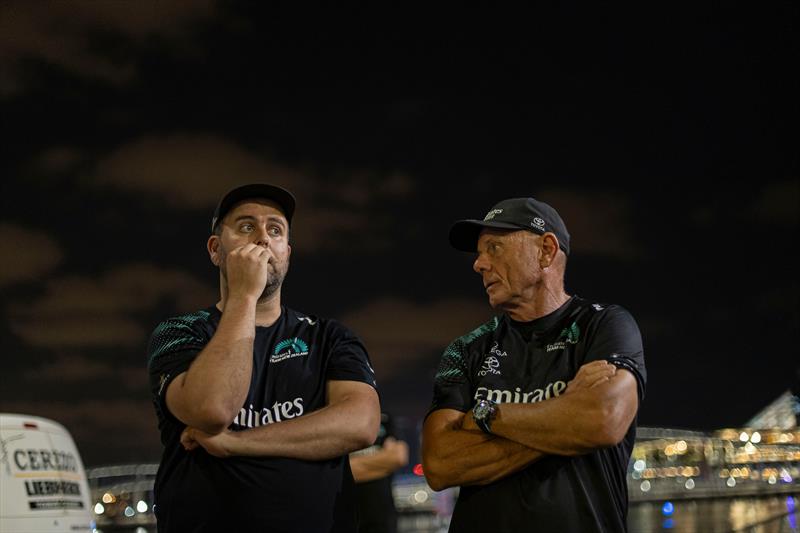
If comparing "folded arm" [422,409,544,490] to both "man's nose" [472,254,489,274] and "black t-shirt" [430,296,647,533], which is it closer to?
"black t-shirt" [430,296,647,533]

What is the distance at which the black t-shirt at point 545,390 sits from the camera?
3.86m

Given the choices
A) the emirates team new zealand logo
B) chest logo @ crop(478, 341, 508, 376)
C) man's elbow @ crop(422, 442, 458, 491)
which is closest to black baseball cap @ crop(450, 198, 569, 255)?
chest logo @ crop(478, 341, 508, 376)

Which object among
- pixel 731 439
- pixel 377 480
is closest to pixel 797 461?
pixel 731 439

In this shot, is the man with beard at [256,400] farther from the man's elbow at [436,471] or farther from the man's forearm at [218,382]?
the man's elbow at [436,471]

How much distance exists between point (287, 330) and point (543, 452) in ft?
4.34

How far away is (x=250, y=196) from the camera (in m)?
4.36

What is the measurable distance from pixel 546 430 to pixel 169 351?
1703 mm

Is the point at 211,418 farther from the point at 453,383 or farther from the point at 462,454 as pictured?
the point at 453,383

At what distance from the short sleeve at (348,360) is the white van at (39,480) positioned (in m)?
2.19

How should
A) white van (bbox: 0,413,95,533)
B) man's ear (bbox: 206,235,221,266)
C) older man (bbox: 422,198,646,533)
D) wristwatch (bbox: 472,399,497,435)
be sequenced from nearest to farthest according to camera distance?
older man (bbox: 422,198,646,533) → wristwatch (bbox: 472,399,497,435) → man's ear (bbox: 206,235,221,266) → white van (bbox: 0,413,95,533)

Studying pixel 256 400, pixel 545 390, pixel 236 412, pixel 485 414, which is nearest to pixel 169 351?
pixel 256 400

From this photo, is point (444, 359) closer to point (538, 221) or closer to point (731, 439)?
point (538, 221)

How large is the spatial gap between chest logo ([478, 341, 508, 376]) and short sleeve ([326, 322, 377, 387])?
0.53m

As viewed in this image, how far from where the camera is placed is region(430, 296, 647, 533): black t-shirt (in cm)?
386
